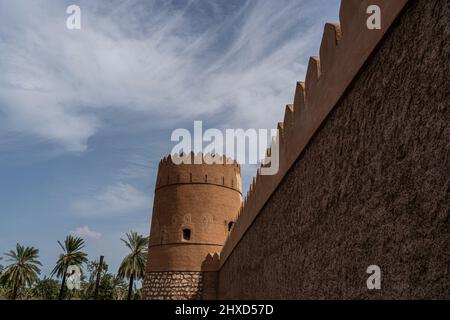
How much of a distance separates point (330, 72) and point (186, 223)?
13332mm

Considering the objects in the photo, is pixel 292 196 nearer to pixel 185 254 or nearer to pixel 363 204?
pixel 363 204

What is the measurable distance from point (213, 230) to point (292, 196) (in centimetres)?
1210

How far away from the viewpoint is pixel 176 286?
15.2 metres

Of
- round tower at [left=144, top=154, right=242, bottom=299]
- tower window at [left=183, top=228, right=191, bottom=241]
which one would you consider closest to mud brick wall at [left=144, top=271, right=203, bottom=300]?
round tower at [left=144, top=154, right=242, bottom=299]

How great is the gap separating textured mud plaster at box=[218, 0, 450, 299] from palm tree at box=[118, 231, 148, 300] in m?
23.6

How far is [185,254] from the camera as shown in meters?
15.6

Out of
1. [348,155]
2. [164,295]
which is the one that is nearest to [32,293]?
[164,295]

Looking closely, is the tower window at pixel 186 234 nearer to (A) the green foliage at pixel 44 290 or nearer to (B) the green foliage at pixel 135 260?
(B) the green foliage at pixel 135 260

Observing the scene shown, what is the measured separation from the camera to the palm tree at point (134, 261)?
84.8ft

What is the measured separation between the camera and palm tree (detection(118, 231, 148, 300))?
2586cm

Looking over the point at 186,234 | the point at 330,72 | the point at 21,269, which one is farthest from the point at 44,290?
the point at 330,72

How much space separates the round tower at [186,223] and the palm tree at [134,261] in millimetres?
10265

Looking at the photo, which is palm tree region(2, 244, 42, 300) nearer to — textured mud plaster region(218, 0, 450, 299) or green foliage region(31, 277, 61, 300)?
green foliage region(31, 277, 61, 300)

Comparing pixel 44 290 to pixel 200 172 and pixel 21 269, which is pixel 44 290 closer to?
pixel 21 269
